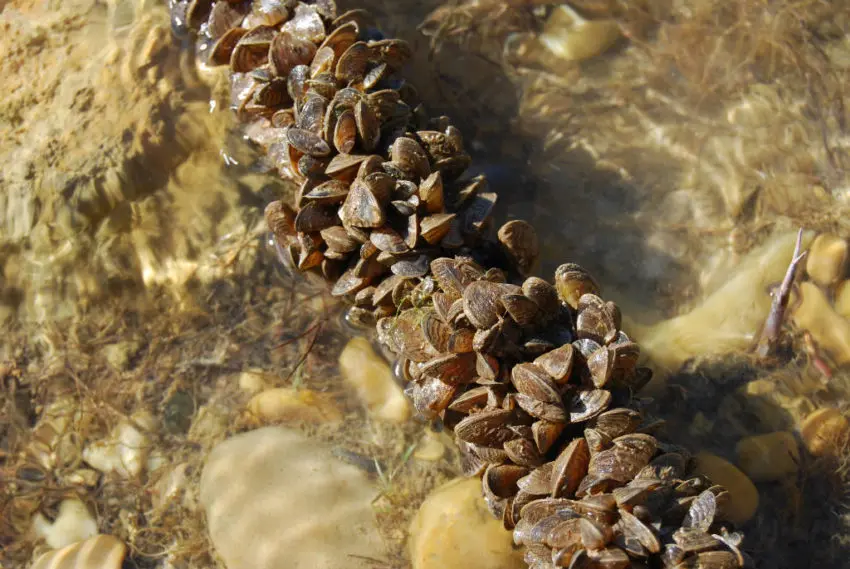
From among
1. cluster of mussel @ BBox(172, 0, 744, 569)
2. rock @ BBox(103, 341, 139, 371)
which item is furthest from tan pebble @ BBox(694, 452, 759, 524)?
rock @ BBox(103, 341, 139, 371)

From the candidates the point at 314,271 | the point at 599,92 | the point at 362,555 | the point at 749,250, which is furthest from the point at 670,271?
the point at 362,555

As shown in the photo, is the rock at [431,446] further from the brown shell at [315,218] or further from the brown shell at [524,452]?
the brown shell at [315,218]

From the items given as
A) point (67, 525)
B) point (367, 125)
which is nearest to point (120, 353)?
point (67, 525)

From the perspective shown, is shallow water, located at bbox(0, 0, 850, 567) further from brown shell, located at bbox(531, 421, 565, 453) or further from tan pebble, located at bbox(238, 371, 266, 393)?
brown shell, located at bbox(531, 421, 565, 453)

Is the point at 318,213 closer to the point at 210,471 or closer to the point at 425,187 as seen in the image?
the point at 425,187

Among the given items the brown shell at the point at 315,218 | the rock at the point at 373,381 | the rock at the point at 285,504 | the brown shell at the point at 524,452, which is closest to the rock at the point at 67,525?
the rock at the point at 285,504

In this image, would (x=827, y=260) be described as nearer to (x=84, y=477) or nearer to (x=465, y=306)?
(x=465, y=306)
